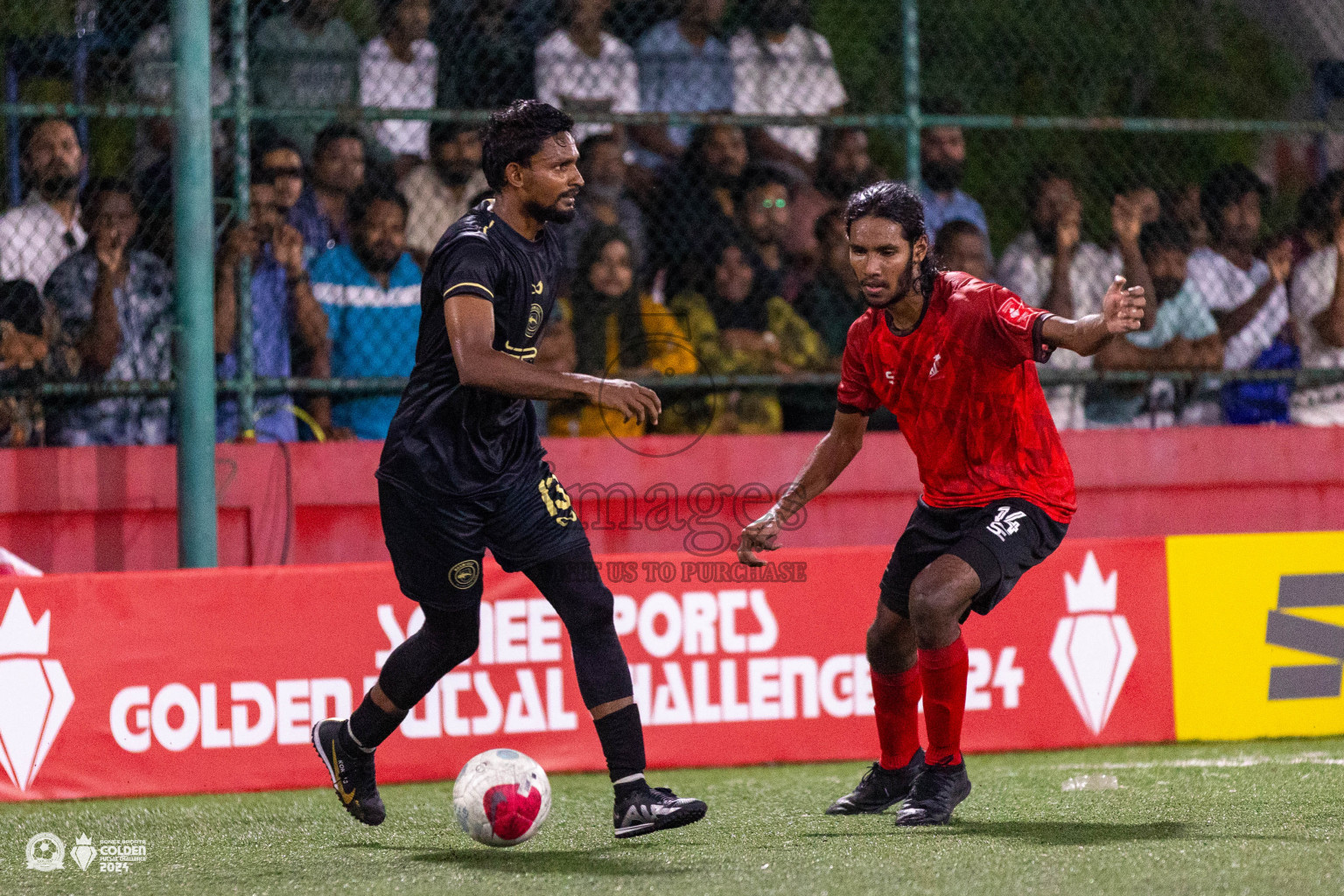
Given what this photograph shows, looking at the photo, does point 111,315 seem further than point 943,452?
Yes

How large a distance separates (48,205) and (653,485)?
122 inches

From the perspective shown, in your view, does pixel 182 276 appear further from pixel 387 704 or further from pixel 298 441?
pixel 387 704

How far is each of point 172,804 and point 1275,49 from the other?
786 cm

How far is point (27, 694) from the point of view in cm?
648

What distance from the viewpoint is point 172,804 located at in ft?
20.5

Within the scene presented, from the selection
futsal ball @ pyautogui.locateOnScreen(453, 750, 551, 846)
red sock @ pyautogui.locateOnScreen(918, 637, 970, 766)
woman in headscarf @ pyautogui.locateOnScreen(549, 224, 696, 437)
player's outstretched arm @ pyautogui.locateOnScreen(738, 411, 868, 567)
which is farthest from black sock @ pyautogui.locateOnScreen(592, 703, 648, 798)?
woman in headscarf @ pyautogui.locateOnScreen(549, 224, 696, 437)

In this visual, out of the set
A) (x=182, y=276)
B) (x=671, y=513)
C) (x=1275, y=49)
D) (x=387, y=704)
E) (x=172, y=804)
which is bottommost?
(x=172, y=804)

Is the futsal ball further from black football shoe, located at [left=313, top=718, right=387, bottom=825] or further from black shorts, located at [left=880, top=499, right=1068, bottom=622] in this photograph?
black shorts, located at [left=880, top=499, right=1068, bottom=622]

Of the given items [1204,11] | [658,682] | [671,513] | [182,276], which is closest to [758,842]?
[658,682]

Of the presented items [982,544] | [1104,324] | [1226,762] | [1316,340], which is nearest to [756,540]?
[982,544]

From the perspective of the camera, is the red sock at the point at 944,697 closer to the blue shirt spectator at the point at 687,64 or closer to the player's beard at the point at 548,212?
the player's beard at the point at 548,212

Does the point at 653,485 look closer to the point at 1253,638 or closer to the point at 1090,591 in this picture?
the point at 1090,591

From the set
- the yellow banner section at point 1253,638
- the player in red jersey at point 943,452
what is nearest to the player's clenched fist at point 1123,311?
the player in red jersey at point 943,452

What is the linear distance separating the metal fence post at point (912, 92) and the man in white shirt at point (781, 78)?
482mm
